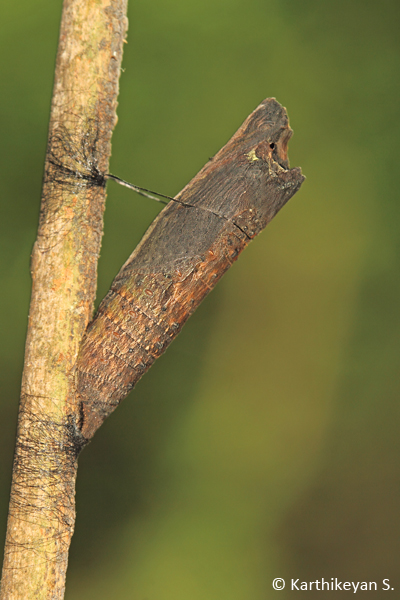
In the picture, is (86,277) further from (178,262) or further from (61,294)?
(178,262)

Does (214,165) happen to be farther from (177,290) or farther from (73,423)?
(73,423)

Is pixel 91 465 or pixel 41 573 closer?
Answer: pixel 41 573

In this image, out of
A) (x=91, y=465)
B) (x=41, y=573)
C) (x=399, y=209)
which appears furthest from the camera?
(x=399, y=209)

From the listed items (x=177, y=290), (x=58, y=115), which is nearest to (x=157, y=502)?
(x=177, y=290)
